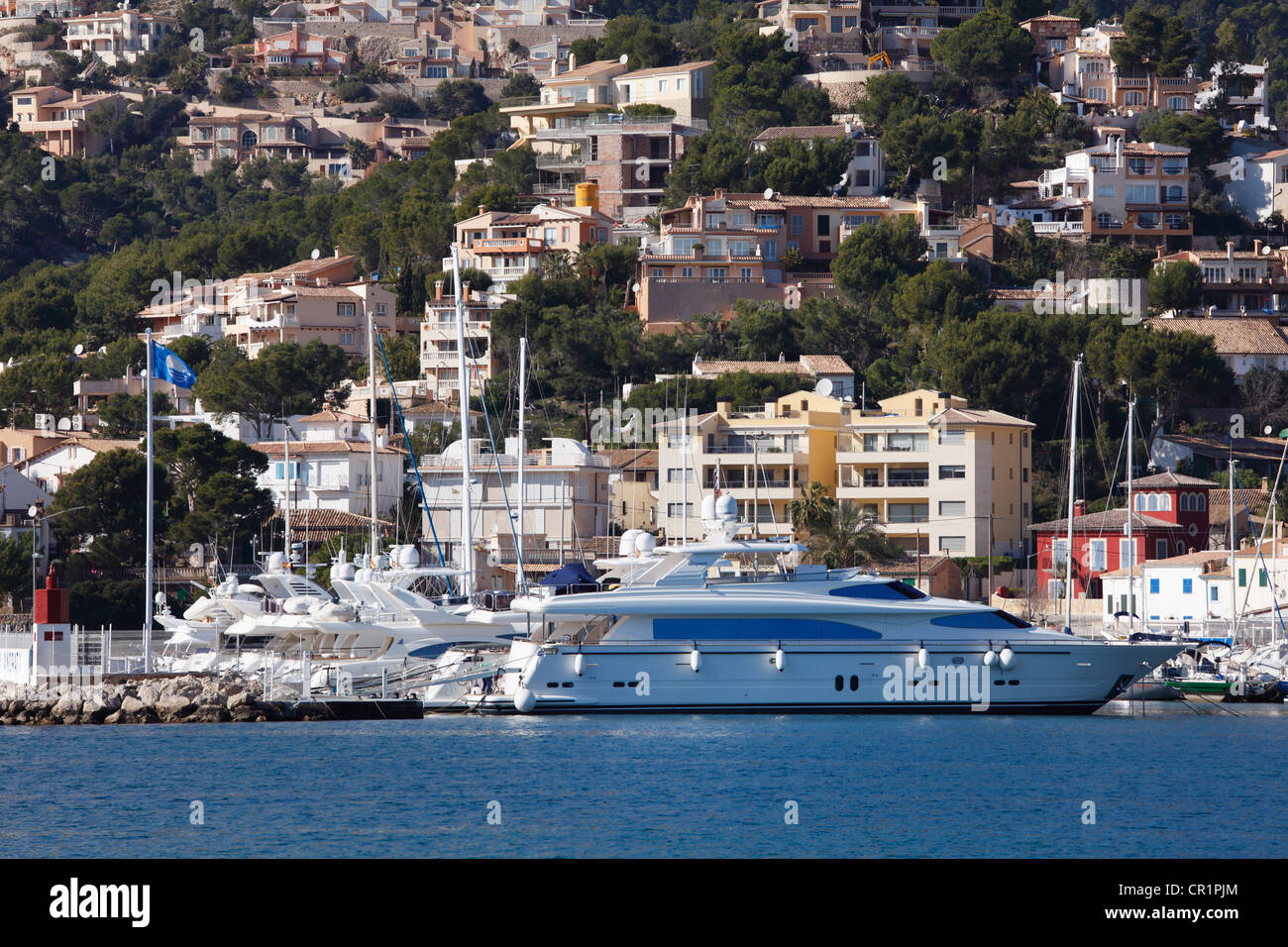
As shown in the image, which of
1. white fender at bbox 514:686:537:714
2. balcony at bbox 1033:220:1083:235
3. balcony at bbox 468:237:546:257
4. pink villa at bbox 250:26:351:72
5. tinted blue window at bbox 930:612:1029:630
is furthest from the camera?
pink villa at bbox 250:26:351:72

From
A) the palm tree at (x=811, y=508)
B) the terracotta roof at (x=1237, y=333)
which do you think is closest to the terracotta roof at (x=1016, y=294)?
the terracotta roof at (x=1237, y=333)

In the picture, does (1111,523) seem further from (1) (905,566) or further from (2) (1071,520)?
(2) (1071,520)

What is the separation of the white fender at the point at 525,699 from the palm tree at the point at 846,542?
1019 inches

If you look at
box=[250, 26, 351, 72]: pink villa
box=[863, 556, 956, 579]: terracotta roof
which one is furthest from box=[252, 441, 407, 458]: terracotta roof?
box=[250, 26, 351, 72]: pink villa

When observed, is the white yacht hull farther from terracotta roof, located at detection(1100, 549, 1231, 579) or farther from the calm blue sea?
terracotta roof, located at detection(1100, 549, 1231, 579)

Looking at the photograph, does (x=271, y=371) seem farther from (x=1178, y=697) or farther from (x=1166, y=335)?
(x=1178, y=697)

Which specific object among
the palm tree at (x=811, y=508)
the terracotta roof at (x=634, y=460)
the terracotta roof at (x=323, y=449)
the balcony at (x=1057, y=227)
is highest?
the balcony at (x=1057, y=227)

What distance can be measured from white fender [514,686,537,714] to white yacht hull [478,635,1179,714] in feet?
0.12

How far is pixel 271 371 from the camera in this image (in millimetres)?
87438

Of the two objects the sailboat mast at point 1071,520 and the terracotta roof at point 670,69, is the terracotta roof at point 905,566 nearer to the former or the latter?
the sailboat mast at point 1071,520

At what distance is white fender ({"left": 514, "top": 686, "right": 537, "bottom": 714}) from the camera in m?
39.2

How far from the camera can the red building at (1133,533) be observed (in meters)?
67.6
